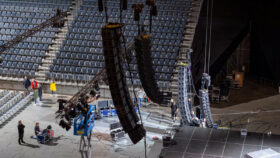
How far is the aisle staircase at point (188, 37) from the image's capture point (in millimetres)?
21625

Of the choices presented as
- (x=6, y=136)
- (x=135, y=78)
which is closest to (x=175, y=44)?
(x=135, y=78)

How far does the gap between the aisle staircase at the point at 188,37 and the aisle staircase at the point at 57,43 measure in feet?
23.6

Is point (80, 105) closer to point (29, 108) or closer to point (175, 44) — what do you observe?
point (29, 108)

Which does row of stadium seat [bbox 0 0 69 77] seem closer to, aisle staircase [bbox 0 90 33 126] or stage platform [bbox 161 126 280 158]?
aisle staircase [bbox 0 90 33 126]

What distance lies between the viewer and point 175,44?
23328 mm

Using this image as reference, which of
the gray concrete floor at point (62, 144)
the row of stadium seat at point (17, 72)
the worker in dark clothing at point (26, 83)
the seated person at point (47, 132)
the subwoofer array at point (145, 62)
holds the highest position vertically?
the subwoofer array at point (145, 62)

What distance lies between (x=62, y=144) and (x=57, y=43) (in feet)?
32.3

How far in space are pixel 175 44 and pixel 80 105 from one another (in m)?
10.0

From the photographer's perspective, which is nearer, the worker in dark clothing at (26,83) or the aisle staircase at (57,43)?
the worker in dark clothing at (26,83)

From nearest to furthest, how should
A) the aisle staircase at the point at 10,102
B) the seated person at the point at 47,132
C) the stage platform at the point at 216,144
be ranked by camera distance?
the stage platform at the point at 216,144
the seated person at the point at 47,132
the aisle staircase at the point at 10,102

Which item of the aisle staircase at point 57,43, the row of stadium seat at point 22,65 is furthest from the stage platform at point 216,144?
the row of stadium seat at point 22,65

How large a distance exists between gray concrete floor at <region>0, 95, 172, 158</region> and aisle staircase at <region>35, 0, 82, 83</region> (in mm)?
4229

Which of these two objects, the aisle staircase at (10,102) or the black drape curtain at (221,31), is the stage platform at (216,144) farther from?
the aisle staircase at (10,102)

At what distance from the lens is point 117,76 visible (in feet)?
35.1
